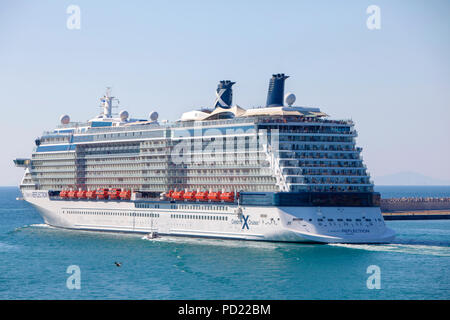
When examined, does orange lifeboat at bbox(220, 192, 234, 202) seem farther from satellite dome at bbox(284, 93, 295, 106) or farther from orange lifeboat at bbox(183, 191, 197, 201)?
satellite dome at bbox(284, 93, 295, 106)

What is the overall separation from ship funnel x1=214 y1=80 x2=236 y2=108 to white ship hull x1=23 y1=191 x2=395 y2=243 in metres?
15.5

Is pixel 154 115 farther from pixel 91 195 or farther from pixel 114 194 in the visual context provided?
pixel 91 195

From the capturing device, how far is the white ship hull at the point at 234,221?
71.4 m

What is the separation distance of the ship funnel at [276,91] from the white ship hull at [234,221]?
48.7 feet

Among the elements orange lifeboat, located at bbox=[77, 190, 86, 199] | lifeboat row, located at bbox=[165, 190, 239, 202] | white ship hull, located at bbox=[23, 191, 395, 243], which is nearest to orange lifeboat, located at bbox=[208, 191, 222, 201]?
lifeboat row, located at bbox=[165, 190, 239, 202]

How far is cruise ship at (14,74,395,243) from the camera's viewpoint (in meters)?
72.7

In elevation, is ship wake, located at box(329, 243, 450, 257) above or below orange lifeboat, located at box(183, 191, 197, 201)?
below

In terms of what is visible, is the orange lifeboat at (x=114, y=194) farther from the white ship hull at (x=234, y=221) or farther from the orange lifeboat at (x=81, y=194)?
the orange lifeboat at (x=81, y=194)

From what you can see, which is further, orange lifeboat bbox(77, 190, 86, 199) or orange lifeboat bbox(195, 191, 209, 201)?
orange lifeboat bbox(77, 190, 86, 199)

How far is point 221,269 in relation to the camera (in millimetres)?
61531

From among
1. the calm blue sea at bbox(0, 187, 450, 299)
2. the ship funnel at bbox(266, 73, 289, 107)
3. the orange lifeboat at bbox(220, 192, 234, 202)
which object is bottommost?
the calm blue sea at bbox(0, 187, 450, 299)

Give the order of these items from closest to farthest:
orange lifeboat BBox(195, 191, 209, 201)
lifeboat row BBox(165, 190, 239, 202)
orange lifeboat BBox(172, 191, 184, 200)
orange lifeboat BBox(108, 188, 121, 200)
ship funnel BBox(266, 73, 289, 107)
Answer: lifeboat row BBox(165, 190, 239, 202), orange lifeboat BBox(195, 191, 209, 201), orange lifeboat BBox(172, 191, 184, 200), ship funnel BBox(266, 73, 289, 107), orange lifeboat BBox(108, 188, 121, 200)

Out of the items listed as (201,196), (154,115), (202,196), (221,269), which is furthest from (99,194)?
(221,269)
